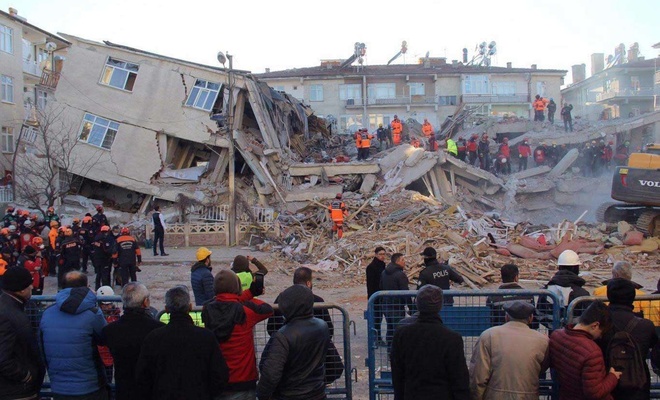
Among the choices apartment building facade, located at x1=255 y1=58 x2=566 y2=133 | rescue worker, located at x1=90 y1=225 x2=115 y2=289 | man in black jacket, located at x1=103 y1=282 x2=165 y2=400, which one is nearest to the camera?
man in black jacket, located at x1=103 y1=282 x2=165 y2=400

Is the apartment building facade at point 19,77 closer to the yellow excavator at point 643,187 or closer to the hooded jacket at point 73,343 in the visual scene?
the yellow excavator at point 643,187

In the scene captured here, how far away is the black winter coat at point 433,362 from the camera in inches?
183

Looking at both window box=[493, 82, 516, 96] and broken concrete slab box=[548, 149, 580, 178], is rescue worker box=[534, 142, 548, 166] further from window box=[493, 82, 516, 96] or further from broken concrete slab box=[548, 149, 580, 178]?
window box=[493, 82, 516, 96]

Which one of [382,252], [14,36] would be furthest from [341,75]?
[382,252]

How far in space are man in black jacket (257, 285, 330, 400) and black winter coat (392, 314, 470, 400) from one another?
728mm

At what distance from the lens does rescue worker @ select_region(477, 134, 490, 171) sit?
28.0 metres

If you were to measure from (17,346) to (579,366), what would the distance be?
4.60 metres

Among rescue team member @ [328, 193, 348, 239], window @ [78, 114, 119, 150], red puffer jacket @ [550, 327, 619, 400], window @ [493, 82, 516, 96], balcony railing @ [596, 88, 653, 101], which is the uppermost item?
window @ [493, 82, 516, 96]

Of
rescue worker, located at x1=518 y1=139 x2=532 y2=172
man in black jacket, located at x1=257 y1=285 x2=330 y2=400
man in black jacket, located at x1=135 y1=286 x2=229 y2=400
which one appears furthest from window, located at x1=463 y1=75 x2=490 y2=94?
man in black jacket, located at x1=135 y1=286 x2=229 y2=400

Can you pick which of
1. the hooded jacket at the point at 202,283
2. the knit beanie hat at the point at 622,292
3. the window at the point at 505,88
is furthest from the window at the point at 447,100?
the knit beanie hat at the point at 622,292

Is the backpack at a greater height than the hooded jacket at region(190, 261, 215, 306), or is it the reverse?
the hooded jacket at region(190, 261, 215, 306)

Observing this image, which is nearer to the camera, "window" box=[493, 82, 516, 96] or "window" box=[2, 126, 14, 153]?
"window" box=[2, 126, 14, 153]

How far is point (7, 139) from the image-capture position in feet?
113

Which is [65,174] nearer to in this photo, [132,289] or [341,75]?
[132,289]
